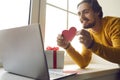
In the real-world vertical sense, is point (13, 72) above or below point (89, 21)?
below

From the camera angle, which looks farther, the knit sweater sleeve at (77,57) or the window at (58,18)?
the window at (58,18)

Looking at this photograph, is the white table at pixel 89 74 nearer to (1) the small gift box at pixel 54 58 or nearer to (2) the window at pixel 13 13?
(1) the small gift box at pixel 54 58

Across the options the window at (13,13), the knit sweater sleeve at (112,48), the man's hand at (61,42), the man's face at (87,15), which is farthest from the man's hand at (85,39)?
the window at (13,13)

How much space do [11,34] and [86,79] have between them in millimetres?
424

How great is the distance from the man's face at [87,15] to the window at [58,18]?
0.27 metres

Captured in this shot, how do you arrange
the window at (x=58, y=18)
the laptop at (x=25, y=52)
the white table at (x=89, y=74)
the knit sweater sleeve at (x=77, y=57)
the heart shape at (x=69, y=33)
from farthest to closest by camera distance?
the window at (x=58, y=18) → the knit sweater sleeve at (x=77, y=57) → the heart shape at (x=69, y=33) → the white table at (x=89, y=74) → the laptop at (x=25, y=52)

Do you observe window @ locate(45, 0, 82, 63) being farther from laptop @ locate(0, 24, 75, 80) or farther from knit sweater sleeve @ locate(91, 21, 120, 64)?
laptop @ locate(0, 24, 75, 80)

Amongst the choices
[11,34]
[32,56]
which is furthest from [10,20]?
[32,56]

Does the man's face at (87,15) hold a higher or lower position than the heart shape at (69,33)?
higher

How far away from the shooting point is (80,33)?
0.92 meters

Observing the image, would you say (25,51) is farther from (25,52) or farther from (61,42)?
(61,42)

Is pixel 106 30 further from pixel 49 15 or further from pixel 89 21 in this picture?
pixel 49 15

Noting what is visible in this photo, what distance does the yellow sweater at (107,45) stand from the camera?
965 mm

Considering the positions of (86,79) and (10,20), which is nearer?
(86,79)
